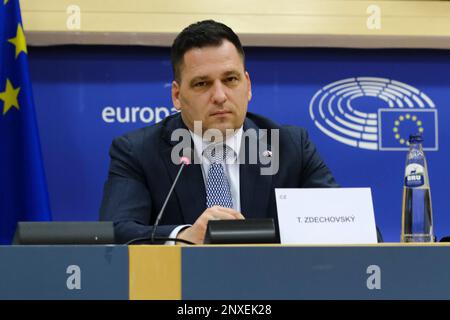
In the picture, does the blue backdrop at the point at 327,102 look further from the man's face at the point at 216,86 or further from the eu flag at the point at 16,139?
the man's face at the point at 216,86

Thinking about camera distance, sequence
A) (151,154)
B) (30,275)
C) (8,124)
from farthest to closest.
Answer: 1. (8,124)
2. (151,154)
3. (30,275)

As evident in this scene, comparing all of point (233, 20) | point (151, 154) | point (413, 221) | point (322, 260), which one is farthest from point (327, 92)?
Answer: point (322, 260)

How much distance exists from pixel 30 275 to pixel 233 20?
2.08 meters

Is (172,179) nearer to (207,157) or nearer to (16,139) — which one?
(207,157)

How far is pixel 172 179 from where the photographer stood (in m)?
2.63

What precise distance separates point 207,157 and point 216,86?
0.26m

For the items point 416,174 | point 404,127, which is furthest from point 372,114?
point 416,174

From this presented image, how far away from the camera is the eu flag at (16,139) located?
3.06 m

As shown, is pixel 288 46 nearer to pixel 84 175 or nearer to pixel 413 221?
pixel 84 175

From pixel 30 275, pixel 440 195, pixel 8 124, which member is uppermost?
pixel 8 124

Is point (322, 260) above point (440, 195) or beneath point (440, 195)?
beneath

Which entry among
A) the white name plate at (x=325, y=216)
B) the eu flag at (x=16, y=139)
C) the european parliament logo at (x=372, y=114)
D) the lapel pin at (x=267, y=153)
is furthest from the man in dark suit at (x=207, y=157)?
the white name plate at (x=325, y=216)

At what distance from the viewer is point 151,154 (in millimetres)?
2689

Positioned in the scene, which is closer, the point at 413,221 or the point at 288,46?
the point at 413,221
